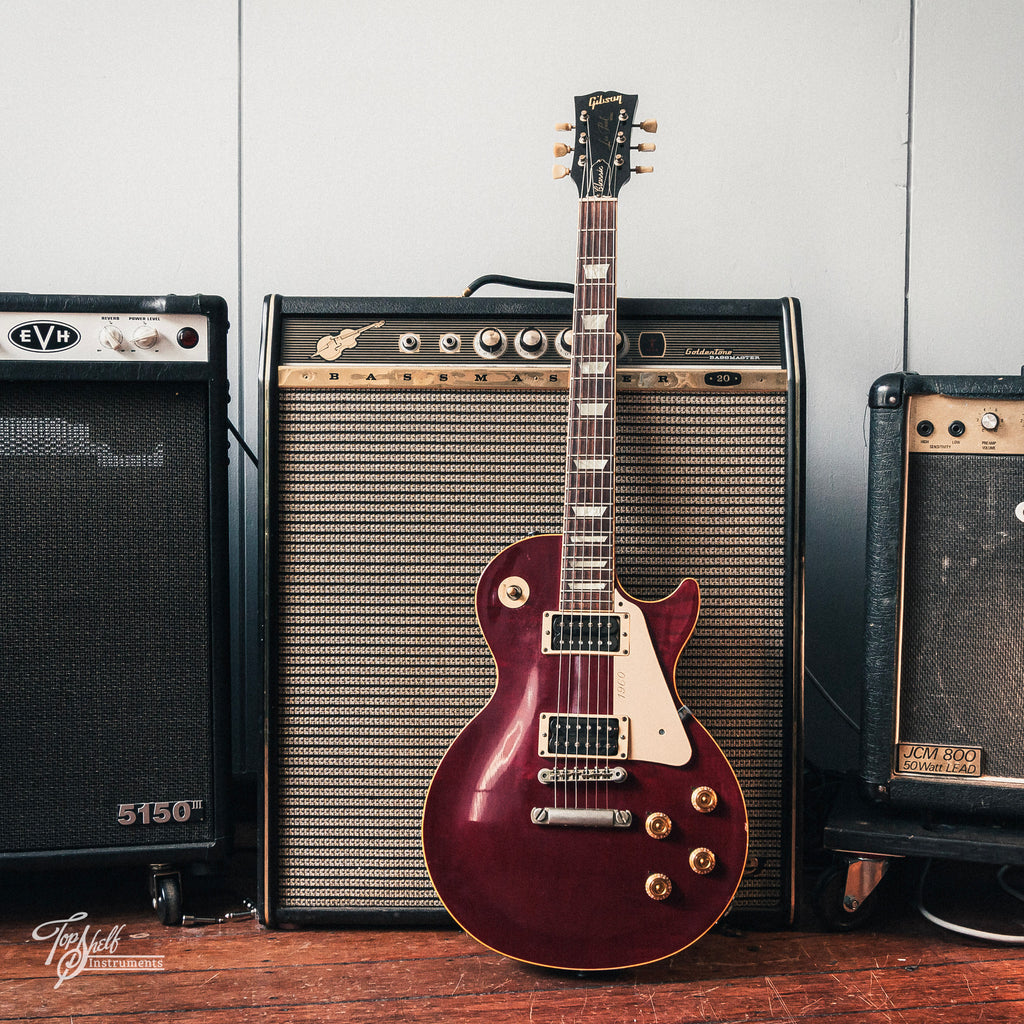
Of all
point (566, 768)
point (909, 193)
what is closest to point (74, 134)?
point (566, 768)

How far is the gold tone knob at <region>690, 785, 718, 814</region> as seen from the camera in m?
0.80

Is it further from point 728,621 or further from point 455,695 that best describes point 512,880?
point 728,621

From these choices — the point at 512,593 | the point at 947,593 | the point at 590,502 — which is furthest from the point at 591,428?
the point at 947,593

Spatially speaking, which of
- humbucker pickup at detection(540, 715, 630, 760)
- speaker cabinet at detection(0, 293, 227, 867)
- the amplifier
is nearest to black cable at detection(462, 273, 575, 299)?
the amplifier

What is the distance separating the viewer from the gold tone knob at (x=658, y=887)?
791mm

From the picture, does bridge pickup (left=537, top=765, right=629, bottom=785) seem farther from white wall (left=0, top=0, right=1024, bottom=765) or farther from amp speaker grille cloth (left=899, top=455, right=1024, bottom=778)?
white wall (left=0, top=0, right=1024, bottom=765)

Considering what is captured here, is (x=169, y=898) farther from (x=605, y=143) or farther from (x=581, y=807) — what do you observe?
(x=605, y=143)

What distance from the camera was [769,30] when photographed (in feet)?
4.01

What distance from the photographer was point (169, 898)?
3.02 ft

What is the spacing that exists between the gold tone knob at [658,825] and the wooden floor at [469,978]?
156mm

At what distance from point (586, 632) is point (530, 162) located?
770mm

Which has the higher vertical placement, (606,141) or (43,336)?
(606,141)

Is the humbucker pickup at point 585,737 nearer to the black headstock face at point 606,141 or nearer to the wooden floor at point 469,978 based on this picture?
the wooden floor at point 469,978

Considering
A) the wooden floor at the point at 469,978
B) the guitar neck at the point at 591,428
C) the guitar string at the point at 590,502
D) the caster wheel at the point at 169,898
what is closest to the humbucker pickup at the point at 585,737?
the guitar string at the point at 590,502
